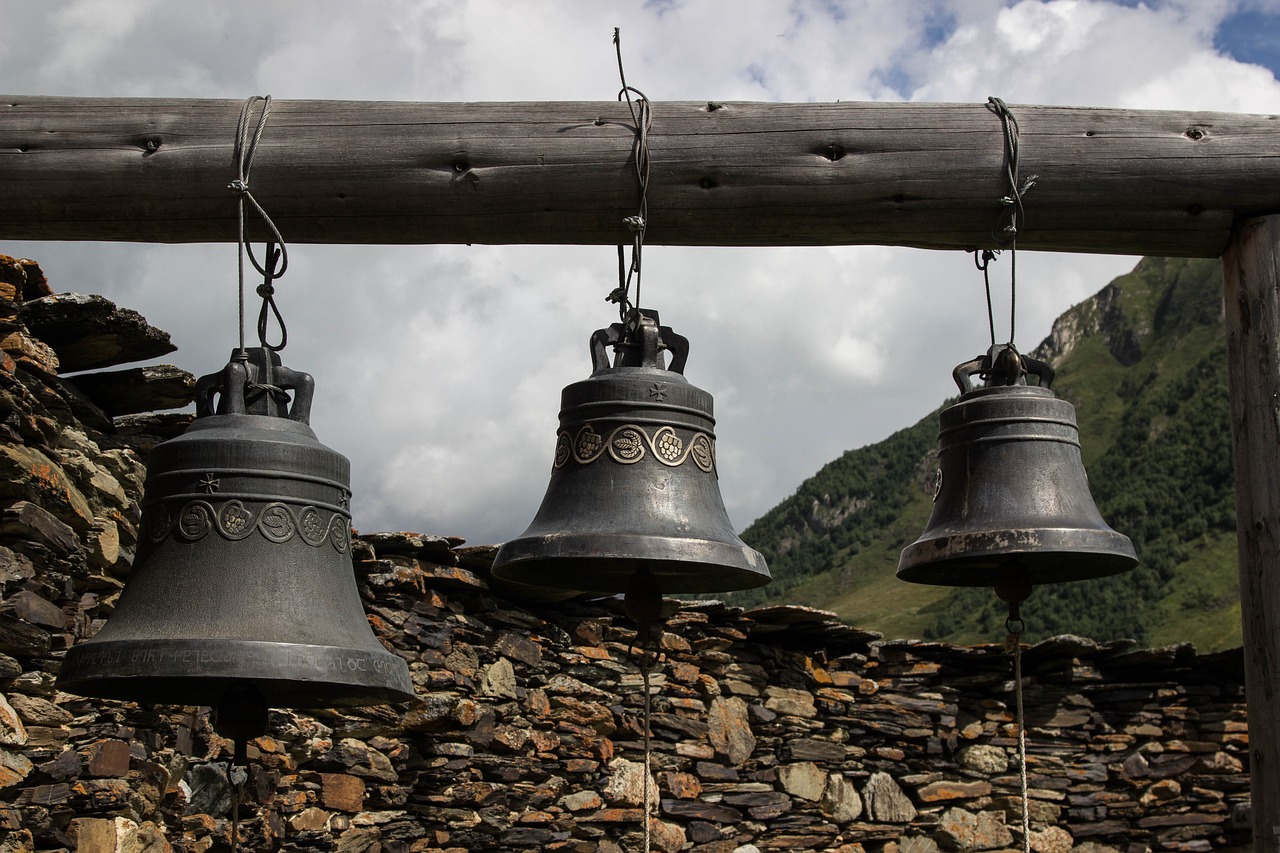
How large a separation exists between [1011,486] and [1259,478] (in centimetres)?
53

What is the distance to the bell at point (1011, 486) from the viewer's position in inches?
124

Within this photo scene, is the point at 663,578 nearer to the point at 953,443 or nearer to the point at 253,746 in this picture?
the point at 953,443

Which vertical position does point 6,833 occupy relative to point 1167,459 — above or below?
below

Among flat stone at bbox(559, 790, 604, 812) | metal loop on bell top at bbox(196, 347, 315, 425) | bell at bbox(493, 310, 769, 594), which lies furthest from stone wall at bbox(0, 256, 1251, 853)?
bell at bbox(493, 310, 769, 594)

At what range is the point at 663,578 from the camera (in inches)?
128

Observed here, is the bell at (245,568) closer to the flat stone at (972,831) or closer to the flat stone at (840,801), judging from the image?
the flat stone at (840,801)

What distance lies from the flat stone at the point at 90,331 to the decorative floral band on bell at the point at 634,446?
10.8 feet

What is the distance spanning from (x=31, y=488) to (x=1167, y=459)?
51.7 metres

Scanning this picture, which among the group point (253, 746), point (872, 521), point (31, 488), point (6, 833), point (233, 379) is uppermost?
point (872, 521)

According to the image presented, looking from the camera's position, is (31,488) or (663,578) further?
(31,488)

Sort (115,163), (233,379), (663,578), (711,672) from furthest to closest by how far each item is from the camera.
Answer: (711,672)
(663,578)
(115,163)
(233,379)

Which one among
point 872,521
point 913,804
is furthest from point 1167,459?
point 913,804

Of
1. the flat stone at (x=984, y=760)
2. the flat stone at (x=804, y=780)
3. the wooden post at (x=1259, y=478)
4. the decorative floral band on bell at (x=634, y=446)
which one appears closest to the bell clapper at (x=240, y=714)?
the decorative floral band on bell at (x=634, y=446)

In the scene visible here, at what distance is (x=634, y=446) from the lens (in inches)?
117
